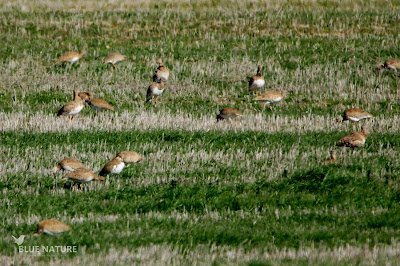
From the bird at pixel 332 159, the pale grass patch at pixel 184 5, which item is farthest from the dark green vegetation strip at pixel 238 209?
the pale grass patch at pixel 184 5

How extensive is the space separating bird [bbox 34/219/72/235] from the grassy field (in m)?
0.12

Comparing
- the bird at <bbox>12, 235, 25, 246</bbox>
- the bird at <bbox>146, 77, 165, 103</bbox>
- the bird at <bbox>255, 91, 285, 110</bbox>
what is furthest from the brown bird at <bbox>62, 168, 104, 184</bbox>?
the bird at <bbox>255, 91, 285, 110</bbox>

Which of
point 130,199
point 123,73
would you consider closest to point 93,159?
point 130,199

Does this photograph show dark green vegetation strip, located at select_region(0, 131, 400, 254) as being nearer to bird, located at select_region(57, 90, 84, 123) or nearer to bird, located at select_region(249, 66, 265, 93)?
bird, located at select_region(57, 90, 84, 123)

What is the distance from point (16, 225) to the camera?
27.1 feet

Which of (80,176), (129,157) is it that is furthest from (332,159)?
(80,176)

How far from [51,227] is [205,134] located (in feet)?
22.2

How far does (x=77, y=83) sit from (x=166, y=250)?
13814 millimetres

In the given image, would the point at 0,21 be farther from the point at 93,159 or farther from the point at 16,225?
the point at 16,225

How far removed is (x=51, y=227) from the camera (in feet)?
25.6

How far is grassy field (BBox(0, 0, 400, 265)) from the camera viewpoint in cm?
794

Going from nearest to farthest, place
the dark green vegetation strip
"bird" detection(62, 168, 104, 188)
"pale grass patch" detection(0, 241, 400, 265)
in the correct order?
1. "pale grass patch" detection(0, 241, 400, 265)
2. the dark green vegetation strip
3. "bird" detection(62, 168, 104, 188)

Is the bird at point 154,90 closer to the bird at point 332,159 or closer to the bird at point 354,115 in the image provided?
the bird at point 354,115

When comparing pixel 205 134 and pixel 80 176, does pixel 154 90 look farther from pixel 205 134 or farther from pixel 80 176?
pixel 80 176
